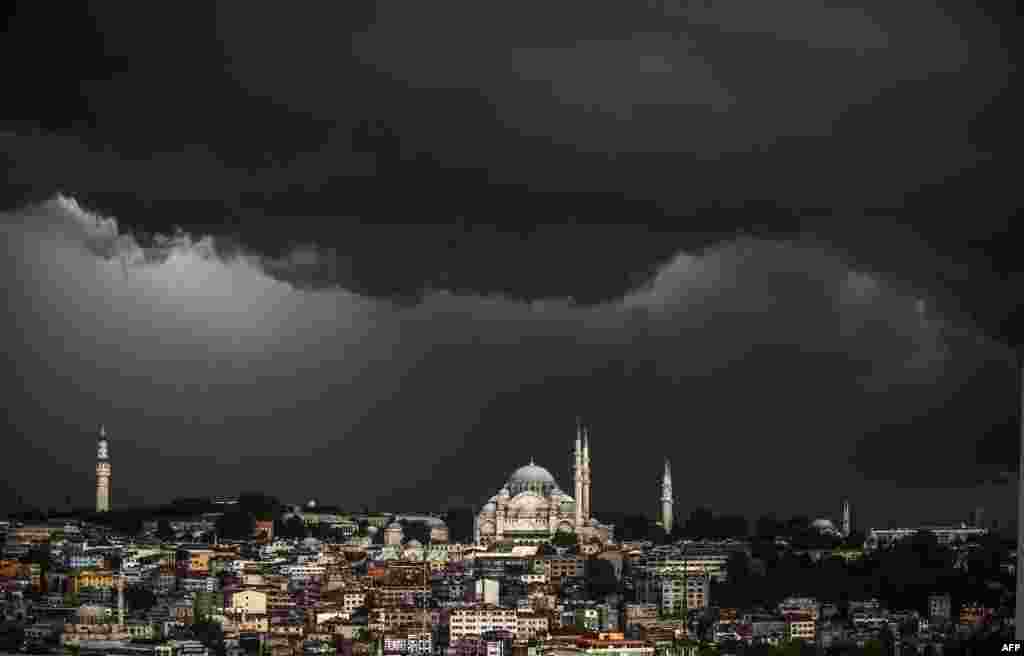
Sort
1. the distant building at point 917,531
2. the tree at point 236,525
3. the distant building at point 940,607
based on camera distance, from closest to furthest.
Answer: the distant building at point 917,531, the distant building at point 940,607, the tree at point 236,525

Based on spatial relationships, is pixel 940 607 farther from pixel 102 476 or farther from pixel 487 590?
pixel 102 476

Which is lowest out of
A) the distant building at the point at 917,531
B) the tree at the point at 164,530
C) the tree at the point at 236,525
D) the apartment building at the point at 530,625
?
the apartment building at the point at 530,625

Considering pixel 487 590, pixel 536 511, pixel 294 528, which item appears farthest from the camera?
pixel 536 511

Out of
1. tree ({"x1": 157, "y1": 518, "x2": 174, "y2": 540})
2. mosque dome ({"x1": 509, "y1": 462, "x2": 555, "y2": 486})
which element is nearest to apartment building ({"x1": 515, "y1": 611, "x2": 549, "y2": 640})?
mosque dome ({"x1": 509, "y1": 462, "x2": 555, "y2": 486})

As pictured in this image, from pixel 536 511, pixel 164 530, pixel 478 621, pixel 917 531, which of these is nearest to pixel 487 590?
pixel 478 621

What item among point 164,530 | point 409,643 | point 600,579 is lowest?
point 409,643

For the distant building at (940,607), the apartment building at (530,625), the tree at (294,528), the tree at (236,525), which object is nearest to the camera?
the distant building at (940,607)

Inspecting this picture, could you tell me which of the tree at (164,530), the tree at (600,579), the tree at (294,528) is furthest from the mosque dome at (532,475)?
the tree at (164,530)

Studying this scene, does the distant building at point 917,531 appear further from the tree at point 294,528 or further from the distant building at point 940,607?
the tree at point 294,528
